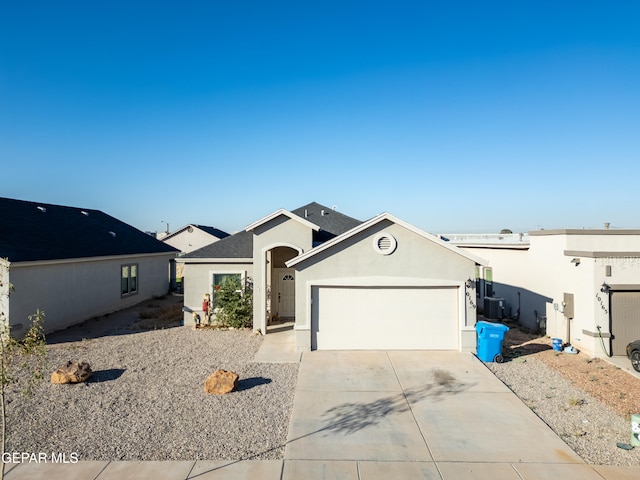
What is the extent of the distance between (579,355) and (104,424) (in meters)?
13.5

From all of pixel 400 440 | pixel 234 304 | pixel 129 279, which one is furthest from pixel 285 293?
pixel 400 440

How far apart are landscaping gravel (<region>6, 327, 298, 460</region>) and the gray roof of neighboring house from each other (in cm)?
510

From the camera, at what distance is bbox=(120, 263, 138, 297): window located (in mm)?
20812

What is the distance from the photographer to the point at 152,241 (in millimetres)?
25562

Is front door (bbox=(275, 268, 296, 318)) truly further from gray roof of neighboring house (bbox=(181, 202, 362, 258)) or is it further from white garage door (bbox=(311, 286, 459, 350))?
white garage door (bbox=(311, 286, 459, 350))

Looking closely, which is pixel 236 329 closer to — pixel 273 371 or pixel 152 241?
pixel 273 371

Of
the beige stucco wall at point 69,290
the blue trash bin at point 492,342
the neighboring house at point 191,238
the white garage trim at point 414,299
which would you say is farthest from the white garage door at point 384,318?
the neighboring house at point 191,238

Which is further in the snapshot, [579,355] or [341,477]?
[579,355]

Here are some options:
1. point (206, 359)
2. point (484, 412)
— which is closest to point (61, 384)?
point (206, 359)

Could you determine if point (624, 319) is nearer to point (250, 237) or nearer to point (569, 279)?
point (569, 279)

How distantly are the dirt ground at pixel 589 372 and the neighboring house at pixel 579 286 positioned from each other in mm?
744

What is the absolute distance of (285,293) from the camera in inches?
690

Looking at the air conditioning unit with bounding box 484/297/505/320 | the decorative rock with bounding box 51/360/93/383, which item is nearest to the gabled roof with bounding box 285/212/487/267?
the air conditioning unit with bounding box 484/297/505/320

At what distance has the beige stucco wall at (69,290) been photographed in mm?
13742
